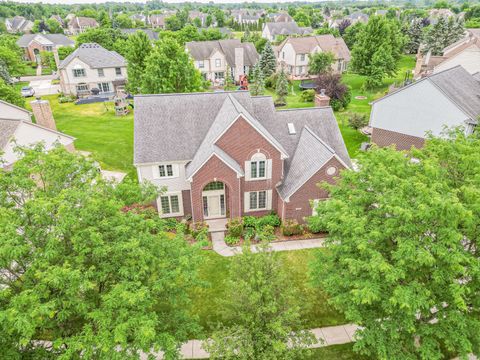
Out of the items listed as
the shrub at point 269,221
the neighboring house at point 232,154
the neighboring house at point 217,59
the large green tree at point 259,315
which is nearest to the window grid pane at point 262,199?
the neighboring house at point 232,154

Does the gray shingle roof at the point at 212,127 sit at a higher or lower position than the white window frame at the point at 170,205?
higher

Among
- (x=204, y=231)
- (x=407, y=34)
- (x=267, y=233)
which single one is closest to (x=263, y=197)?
(x=267, y=233)

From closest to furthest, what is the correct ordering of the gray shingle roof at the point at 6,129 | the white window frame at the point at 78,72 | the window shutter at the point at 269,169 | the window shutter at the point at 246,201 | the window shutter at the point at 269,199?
the window shutter at the point at 269,169, the window shutter at the point at 246,201, the window shutter at the point at 269,199, the gray shingle roof at the point at 6,129, the white window frame at the point at 78,72

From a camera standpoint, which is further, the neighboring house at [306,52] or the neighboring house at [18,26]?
the neighboring house at [18,26]

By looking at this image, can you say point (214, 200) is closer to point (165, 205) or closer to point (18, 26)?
point (165, 205)

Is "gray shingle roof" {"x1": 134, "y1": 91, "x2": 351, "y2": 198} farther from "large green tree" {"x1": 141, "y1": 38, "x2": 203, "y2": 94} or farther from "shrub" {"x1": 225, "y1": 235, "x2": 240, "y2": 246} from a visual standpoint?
"large green tree" {"x1": 141, "y1": 38, "x2": 203, "y2": 94}

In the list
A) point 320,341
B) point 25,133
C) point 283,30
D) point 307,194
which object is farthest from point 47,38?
point 320,341

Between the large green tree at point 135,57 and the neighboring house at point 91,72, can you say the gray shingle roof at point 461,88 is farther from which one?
the neighboring house at point 91,72

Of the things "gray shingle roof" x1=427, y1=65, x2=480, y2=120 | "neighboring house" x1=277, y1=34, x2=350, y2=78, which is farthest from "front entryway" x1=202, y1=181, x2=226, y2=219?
"neighboring house" x1=277, y1=34, x2=350, y2=78
